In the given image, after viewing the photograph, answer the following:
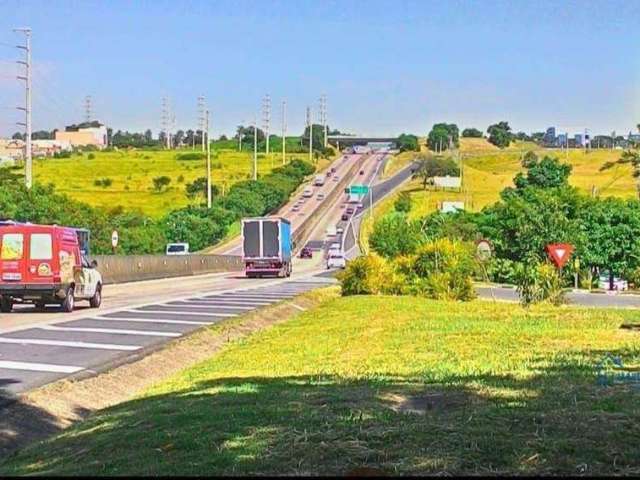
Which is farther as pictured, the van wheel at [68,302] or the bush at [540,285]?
the van wheel at [68,302]

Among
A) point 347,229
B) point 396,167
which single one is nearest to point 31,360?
point 347,229

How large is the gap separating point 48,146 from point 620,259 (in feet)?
464

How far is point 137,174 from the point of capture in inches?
5418

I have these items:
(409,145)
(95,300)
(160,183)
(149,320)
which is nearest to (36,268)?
(95,300)

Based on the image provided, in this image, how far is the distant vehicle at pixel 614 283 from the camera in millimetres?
59406

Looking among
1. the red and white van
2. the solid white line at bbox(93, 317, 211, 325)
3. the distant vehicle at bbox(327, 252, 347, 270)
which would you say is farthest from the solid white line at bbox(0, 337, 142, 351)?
the distant vehicle at bbox(327, 252, 347, 270)

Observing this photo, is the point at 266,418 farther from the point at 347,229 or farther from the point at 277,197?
the point at 277,197

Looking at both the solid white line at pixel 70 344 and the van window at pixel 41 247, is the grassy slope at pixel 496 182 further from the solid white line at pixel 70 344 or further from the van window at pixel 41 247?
the solid white line at pixel 70 344

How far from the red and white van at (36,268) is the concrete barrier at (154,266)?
14.8 meters

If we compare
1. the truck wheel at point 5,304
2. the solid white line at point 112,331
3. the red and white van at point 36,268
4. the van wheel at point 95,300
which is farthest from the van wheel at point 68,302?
the solid white line at point 112,331

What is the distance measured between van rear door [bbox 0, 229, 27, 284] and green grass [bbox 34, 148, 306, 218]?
262 feet

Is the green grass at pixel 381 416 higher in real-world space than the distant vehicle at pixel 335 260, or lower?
higher

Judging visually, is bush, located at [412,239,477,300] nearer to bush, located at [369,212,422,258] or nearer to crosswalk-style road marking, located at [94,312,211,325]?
crosswalk-style road marking, located at [94,312,211,325]

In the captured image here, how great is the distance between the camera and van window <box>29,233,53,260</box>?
27.2 m
